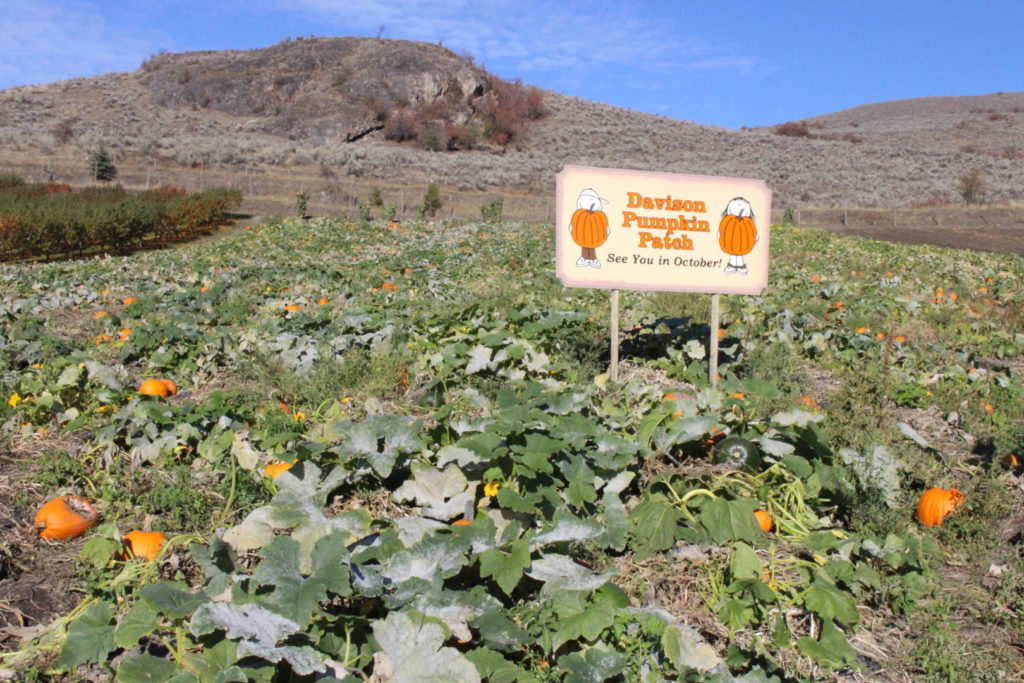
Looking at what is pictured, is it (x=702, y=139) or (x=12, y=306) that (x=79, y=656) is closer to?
(x=12, y=306)

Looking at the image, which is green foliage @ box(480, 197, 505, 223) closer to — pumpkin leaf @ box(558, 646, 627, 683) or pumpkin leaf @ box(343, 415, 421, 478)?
pumpkin leaf @ box(343, 415, 421, 478)

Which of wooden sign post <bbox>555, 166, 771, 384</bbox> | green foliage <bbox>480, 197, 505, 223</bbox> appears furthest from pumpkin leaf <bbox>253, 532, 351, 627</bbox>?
green foliage <bbox>480, 197, 505, 223</bbox>

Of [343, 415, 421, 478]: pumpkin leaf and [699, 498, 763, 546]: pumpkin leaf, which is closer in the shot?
[699, 498, 763, 546]: pumpkin leaf

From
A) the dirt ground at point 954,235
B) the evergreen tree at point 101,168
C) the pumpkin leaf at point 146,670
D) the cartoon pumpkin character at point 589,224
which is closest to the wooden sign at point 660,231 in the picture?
the cartoon pumpkin character at point 589,224

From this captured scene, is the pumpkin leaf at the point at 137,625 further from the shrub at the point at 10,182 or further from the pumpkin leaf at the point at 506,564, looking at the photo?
the shrub at the point at 10,182

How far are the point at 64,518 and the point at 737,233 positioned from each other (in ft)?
15.9

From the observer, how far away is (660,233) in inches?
228

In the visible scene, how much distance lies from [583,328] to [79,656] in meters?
4.96

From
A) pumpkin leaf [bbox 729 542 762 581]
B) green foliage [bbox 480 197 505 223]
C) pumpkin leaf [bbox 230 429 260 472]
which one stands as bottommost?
pumpkin leaf [bbox 729 542 762 581]

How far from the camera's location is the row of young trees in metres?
20.8

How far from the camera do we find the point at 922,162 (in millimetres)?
54125

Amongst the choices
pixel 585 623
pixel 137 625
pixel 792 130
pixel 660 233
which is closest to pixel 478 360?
pixel 660 233

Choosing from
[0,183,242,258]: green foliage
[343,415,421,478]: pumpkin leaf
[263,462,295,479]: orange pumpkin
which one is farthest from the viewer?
[0,183,242,258]: green foliage

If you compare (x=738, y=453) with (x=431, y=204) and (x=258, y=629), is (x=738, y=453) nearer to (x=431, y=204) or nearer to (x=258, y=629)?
(x=258, y=629)
